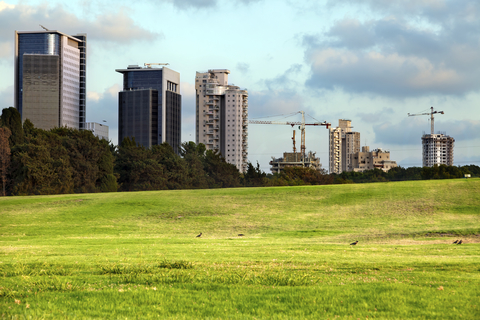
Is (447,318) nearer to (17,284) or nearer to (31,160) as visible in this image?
(17,284)

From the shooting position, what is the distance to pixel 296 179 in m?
97.5

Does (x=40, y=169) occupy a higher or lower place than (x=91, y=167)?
lower

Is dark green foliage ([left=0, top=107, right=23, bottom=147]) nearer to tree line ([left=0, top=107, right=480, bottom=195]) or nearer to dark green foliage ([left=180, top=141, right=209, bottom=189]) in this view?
tree line ([left=0, top=107, right=480, bottom=195])

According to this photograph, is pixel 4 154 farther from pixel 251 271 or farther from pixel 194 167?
pixel 251 271

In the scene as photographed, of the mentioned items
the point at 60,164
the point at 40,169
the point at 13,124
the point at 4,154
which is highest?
the point at 13,124

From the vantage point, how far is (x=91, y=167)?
6906 cm

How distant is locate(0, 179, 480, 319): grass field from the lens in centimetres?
695

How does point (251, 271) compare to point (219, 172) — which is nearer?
point (251, 271)

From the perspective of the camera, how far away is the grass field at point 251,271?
22.8 feet

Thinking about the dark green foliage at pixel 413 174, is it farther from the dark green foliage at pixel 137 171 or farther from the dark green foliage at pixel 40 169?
the dark green foliage at pixel 40 169

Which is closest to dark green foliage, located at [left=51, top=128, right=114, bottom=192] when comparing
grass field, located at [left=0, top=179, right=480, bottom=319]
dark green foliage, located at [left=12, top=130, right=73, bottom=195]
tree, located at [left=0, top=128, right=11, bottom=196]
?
dark green foliage, located at [left=12, top=130, right=73, bottom=195]

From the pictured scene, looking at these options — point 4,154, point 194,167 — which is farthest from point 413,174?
point 4,154

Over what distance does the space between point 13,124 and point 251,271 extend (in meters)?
67.5

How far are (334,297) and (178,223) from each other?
73.1 feet
